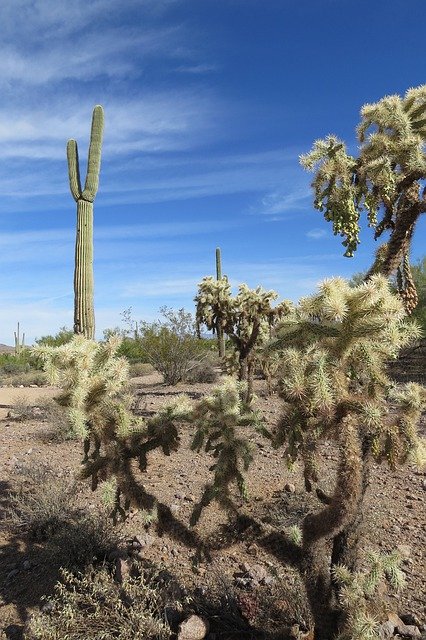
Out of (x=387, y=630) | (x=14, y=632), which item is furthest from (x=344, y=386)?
(x=14, y=632)

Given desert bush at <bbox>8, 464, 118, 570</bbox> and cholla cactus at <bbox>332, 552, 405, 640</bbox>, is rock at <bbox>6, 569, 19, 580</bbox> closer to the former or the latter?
desert bush at <bbox>8, 464, 118, 570</bbox>

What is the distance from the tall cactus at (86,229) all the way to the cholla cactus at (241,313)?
8.10 feet

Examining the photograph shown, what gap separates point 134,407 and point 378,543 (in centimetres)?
664

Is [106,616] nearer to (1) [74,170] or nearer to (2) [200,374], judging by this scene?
(1) [74,170]

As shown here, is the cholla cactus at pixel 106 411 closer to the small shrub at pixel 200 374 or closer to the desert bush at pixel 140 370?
the small shrub at pixel 200 374

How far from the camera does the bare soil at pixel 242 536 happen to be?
13.2 feet

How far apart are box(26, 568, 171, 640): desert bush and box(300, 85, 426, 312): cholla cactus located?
3162mm

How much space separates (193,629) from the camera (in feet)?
12.6

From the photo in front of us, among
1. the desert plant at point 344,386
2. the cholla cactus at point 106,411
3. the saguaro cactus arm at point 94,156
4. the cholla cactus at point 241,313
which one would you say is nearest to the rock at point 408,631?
the desert plant at point 344,386

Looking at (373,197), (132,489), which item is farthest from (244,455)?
Answer: (373,197)

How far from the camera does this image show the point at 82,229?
12039 millimetres

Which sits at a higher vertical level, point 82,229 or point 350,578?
point 82,229

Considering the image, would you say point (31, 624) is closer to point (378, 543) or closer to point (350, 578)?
point (350, 578)

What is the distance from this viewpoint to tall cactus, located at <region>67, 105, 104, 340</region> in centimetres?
1177
